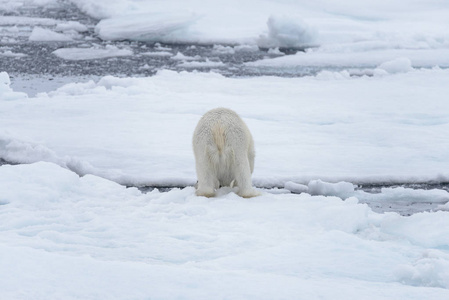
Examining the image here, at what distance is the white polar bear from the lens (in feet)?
14.4

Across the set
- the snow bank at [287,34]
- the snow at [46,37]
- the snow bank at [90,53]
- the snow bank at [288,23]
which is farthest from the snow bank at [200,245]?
the snow at [46,37]

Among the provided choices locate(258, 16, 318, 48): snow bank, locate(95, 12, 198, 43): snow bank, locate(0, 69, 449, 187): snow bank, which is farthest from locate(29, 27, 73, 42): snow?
locate(0, 69, 449, 187): snow bank

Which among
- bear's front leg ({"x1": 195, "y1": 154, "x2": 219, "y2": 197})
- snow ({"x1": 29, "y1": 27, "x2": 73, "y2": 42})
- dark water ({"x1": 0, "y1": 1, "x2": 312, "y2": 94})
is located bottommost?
bear's front leg ({"x1": 195, "y1": 154, "x2": 219, "y2": 197})

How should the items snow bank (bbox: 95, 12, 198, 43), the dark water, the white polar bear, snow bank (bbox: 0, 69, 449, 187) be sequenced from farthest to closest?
snow bank (bbox: 95, 12, 198, 43)
the dark water
snow bank (bbox: 0, 69, 449, 187)
the white polar bear

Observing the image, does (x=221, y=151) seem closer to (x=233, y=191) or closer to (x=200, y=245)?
(x=233, y=191)

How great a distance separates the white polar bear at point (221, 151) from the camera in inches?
173

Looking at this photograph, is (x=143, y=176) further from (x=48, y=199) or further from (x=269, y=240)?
(x=269, y=240)

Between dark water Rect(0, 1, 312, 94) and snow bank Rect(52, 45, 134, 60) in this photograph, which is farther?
snow bank Rect(52, 45, 134, 60)

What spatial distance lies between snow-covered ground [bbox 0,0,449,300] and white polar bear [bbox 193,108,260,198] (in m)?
0.13

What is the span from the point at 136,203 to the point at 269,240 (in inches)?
45.6

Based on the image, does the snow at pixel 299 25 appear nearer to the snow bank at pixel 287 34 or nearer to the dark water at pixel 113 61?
the snow bank at pixel 287 34

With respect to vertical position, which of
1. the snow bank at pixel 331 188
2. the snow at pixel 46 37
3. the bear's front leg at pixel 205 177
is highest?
the snow at pixel 46 37

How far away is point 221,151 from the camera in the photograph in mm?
4410

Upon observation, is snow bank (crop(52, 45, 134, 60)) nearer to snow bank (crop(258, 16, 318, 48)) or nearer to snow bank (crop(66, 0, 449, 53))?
snow bank (crop(66, 0, 449, 53))
